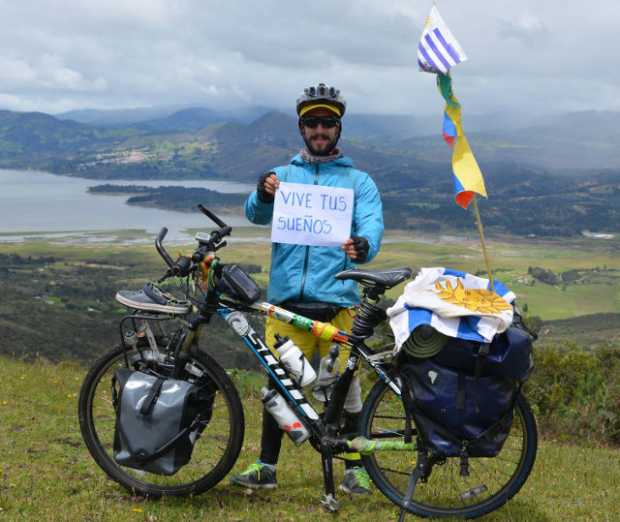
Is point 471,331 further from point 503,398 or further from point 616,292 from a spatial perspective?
point 616,292

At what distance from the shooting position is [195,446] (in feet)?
13.8

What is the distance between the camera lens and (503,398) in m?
3.56

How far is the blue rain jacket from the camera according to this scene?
4152 mm

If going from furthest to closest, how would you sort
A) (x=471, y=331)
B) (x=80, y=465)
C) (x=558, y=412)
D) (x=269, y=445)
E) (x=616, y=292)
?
(x=616, y=292)
(x=558, y=412)
(x=80, y=465)
(x=269, y=445)
(x=471, y=331)

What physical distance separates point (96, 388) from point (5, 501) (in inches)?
32.5

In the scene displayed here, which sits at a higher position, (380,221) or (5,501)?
(380,221)

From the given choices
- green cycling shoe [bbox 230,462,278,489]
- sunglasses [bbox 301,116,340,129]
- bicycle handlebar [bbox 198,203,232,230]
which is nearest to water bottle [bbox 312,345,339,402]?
green cycling shoe [bbox 230,462,278,489]

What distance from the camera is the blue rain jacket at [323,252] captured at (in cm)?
415

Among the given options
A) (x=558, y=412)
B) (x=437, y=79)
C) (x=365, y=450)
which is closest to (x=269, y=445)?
(x=365, y=450)

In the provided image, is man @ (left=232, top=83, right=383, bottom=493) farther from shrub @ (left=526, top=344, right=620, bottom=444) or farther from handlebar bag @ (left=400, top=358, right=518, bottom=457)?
shrub @ (left=526, top=344, right=620, bottom=444)

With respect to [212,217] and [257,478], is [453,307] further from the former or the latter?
[257,478]

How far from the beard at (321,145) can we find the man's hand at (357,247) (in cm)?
67

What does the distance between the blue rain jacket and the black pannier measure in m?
0.70

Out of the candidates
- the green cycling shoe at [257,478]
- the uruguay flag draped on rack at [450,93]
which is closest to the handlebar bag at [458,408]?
the uruguay flag draped on rack at [450,93]
